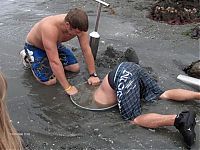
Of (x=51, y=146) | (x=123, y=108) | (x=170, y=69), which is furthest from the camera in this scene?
(x=170, y=69)

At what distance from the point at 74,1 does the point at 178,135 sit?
203 inches

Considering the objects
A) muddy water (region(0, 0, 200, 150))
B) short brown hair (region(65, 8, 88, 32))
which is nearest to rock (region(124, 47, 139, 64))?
muddy water (region(0, 0, 200, 150))

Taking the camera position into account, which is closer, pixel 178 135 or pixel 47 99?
pixel 178 135

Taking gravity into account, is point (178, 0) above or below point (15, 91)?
above

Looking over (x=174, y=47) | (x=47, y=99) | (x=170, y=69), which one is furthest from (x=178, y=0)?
(x=47, y=99)

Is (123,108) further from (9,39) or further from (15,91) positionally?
(9,39)

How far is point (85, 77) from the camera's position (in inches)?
205

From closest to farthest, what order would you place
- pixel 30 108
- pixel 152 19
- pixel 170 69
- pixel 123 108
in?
pixel 123 108, pixel 30 108, pixel 170 69, pixel 152 19

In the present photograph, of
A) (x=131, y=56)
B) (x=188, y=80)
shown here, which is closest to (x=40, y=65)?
(x=131, y=56)

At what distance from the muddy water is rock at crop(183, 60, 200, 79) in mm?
131

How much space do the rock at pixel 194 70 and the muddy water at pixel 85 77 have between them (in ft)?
0.43

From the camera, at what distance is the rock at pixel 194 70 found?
16.7 feet

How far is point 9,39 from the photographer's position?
6.20 meters

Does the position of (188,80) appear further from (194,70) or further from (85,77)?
(85,77)
